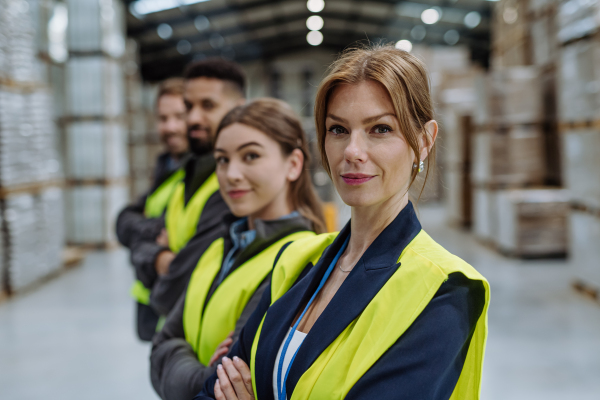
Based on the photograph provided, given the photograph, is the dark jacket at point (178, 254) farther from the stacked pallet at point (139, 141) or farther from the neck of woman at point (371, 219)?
the stacked pallet at point (139, 141)

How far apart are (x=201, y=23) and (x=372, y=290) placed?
16109 millimetres

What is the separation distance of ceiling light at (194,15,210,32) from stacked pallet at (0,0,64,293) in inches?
337

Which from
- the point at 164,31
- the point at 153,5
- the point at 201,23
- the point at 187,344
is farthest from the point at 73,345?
the point at 164,31

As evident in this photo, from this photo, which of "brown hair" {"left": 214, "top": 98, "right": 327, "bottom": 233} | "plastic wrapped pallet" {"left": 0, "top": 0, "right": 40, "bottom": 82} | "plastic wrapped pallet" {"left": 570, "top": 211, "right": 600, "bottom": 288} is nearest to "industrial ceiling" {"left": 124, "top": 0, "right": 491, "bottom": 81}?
"plastic wrapped pallet" {"left": 0, "top": 0, "right": 40, "bottom": 82}

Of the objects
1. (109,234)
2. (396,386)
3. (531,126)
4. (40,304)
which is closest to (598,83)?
(531,126)

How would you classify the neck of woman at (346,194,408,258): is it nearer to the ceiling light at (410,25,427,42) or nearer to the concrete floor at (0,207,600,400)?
the concrete floor at (0,207,600,400)

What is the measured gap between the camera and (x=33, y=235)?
6664 mm

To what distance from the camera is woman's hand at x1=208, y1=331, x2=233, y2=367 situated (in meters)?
1.64

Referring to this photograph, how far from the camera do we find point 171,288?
2287 millimetres

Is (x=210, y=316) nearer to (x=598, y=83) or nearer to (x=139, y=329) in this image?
(x=139, y=329)

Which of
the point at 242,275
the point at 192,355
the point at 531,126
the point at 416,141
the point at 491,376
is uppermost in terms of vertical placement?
the point at 531,126

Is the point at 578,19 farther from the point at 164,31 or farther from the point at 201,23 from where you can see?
the point at 164,31

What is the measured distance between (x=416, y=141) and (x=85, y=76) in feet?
31.1

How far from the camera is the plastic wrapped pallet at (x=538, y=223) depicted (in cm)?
751
